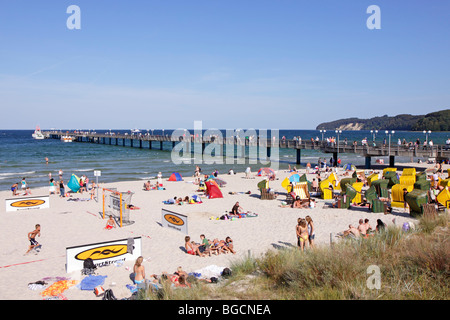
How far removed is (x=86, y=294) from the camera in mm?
7934

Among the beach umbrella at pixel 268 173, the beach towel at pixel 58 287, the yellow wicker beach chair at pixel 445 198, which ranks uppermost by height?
the yellow wicker beach chair at pixel 445 198

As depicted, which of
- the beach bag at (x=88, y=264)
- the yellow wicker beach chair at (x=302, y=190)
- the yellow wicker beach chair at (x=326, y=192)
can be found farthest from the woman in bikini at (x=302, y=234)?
the yellow wicker beach chair at (x=326, y=192)

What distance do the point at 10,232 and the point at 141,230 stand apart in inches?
191

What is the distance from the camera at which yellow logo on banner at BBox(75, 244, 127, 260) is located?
30.9 feet

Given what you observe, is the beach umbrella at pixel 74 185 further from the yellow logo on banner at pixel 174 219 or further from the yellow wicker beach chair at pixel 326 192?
the yellow wicker beach chair at pixel 326 192

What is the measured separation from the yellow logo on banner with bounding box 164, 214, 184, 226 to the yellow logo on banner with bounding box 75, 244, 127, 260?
3.05 meters

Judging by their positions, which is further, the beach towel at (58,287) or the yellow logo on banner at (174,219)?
the yellow logo on banner at (174,219)

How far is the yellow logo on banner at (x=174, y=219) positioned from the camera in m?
12.9

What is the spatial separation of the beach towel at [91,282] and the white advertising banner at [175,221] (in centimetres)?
416

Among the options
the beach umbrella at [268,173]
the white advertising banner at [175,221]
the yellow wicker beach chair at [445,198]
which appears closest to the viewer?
the white advertising banner at [175,221]

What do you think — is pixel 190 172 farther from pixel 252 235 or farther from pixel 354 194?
pixel 252 235

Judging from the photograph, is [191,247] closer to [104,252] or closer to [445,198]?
[104,252]

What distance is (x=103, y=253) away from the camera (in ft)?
31.7

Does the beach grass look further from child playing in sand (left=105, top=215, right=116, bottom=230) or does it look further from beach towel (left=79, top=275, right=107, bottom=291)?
child playing in sand (left=105, top=215, right=116, bottom=230)
